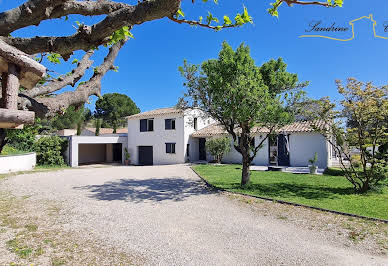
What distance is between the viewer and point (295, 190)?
1119cm

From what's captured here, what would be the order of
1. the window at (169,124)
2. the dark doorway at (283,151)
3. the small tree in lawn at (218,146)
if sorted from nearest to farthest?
the dark doorway at (283,151) → the small tree in lawn at (218,146) → the window at (169,124)

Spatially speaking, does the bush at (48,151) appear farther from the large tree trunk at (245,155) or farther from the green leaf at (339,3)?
the green leaf at (339,3)

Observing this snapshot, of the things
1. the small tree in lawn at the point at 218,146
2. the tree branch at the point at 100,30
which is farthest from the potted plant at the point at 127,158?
the tree branch at the point at 100,30

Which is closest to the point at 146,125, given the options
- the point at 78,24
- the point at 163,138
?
the point at 163,138

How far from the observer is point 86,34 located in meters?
2.88

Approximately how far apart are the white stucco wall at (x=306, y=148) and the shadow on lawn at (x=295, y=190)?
307 inches

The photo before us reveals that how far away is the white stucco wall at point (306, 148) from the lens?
739 inches

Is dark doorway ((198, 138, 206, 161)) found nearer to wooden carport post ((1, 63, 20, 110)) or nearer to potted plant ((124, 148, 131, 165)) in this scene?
potted plant ((124, 148, 131, 165))

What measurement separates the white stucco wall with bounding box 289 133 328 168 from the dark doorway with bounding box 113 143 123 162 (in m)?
21.1

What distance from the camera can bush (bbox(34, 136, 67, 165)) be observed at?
23.2 m

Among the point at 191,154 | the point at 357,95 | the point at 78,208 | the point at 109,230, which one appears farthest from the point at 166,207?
the point at 191,154

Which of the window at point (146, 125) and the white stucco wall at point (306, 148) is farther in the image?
the window at point (146, 125)

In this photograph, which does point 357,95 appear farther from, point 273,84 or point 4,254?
point 4,254

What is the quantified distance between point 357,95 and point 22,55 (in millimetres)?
11617
